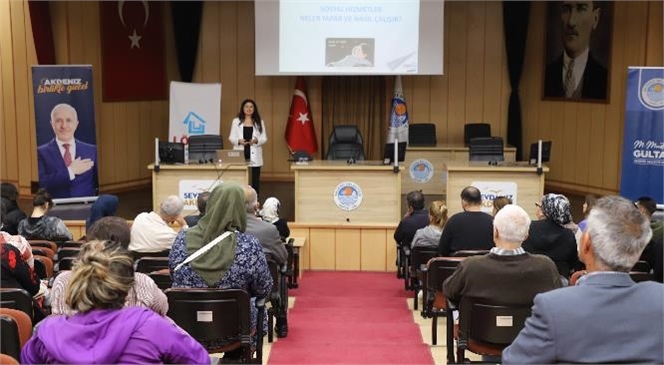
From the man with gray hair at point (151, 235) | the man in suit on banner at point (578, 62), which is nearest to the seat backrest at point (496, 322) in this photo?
the man with gray hair at point (151, 235)

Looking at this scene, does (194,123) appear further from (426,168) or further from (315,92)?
(426,168)

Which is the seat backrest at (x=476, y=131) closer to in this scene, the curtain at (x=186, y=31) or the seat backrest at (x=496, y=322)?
the curtain at (x=186, y=31)

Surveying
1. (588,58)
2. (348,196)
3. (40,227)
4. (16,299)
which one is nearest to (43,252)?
(40,227)

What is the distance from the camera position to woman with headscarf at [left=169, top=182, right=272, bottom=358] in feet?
11.7

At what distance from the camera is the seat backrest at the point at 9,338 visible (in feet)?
9.48

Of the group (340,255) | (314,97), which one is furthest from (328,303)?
(314,97)

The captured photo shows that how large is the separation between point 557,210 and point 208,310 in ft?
7.99

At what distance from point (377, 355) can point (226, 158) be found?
14.4 ft

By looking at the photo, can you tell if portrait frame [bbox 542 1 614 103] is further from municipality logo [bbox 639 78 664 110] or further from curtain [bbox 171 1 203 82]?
curtain [bbox 171 1 203 82]

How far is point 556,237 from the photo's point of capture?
4902 mm

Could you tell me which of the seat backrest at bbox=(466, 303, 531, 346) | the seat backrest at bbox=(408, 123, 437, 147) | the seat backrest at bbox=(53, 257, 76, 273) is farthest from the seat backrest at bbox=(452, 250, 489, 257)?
the seat backrest at bbox=(408, 123, 437, 147)

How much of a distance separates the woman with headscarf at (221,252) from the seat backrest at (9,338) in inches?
34.0

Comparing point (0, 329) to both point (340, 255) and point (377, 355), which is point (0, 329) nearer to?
point (377, 355)

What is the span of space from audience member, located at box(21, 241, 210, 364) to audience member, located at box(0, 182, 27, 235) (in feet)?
14.2
